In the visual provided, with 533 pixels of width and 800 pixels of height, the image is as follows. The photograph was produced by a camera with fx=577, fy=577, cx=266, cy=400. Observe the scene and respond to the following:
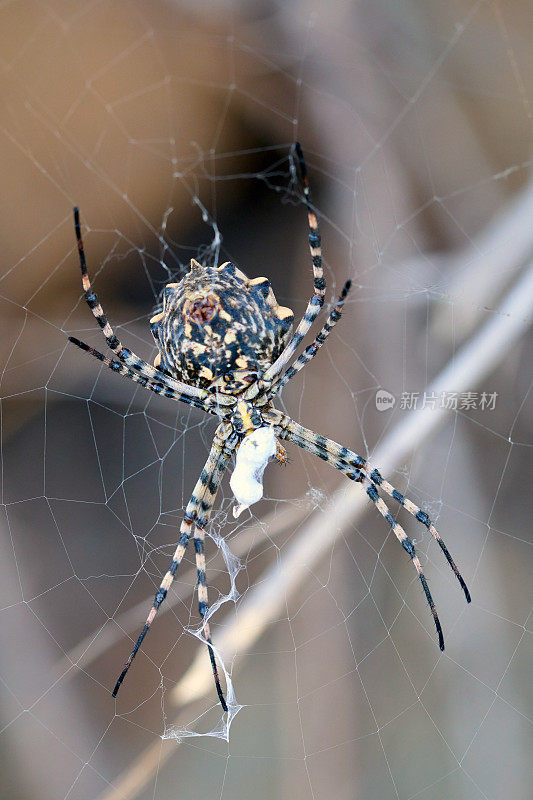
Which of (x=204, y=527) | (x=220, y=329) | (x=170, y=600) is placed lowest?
(x=170, y=600)

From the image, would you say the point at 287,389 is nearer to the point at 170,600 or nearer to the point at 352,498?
the point at 352,498

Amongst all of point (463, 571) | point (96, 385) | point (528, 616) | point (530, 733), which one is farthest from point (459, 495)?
point (96, 385)

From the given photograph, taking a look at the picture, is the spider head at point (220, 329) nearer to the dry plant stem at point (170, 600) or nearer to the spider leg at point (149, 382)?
the spider leg at point (149, 382)

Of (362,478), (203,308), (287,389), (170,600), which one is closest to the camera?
(203,308)

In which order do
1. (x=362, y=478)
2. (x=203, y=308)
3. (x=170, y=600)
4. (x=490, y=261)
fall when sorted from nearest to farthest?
(x=203, y=308) → (x=362, y=478) → (x=490, y=261) → (x=170, y=600)

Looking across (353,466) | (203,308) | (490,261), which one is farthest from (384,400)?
(203,308)

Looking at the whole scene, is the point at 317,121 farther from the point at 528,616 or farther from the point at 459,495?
the point at 528,616
